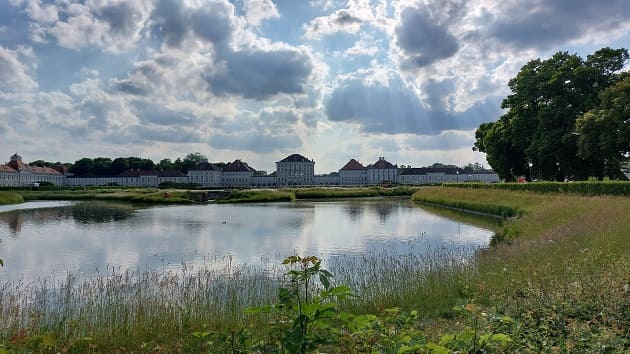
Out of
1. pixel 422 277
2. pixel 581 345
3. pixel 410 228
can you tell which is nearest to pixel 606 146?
pixel 410 228

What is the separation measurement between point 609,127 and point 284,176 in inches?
4594

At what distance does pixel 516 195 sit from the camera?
1114 inches

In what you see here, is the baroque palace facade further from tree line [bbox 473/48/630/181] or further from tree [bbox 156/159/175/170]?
tree line [bbox 473/48/630/181]

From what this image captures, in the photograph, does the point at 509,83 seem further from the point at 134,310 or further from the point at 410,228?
the point at 134,310

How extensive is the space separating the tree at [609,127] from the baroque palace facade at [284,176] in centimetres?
10116

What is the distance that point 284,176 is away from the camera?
140m

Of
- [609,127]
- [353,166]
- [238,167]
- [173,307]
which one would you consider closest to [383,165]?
[353,166]

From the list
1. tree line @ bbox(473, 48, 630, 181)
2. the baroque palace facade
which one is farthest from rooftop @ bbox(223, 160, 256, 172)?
tree line @ bbox(473, 48, 630, 181)

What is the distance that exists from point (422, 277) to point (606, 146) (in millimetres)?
22553

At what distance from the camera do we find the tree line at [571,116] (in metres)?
26.5

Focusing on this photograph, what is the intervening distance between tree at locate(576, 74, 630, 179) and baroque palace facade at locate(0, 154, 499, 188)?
10116 cm

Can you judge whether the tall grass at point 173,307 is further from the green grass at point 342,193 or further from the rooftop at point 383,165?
the rooftop at point 383,165

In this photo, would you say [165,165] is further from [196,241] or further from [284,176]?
[196,241]

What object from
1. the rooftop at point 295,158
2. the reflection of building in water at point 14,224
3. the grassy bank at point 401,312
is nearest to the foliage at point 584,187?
the grassy bank at point 401,312
